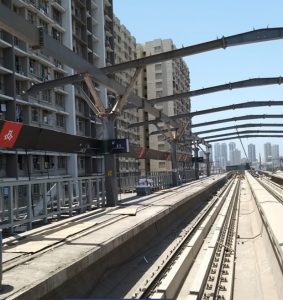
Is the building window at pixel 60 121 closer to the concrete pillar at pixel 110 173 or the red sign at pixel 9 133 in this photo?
the concrete pillar at pixel 110 173

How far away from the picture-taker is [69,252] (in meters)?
8.77

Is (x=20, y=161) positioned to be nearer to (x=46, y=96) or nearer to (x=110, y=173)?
(x=46, y=96)

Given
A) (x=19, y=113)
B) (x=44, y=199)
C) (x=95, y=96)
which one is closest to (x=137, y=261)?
(x=44, y=199)

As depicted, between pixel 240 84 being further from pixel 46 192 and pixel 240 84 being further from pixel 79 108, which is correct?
pixel 79 108

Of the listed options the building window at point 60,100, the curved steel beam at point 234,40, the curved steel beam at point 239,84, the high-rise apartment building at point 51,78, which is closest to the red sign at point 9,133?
the curved steel beam at point 234,40

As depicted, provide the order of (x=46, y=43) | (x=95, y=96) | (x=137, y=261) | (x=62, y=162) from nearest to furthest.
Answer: (x=137, y=261) < (x=46, y=43) < (x=95, y=96) < (x=62, y=162)

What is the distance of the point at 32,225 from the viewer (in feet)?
42.3

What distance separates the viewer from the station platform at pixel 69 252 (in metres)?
6.76

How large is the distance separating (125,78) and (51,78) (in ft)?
131

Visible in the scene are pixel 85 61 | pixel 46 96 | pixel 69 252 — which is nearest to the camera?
pixel 69 252

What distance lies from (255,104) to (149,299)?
101 ft

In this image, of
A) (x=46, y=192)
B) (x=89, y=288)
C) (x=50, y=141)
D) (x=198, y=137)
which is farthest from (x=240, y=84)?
(x=198, y=137)

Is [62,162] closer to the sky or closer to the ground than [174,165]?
closer to the sky

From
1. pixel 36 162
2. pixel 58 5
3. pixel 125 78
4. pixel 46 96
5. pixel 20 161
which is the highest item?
pixel 58 5
